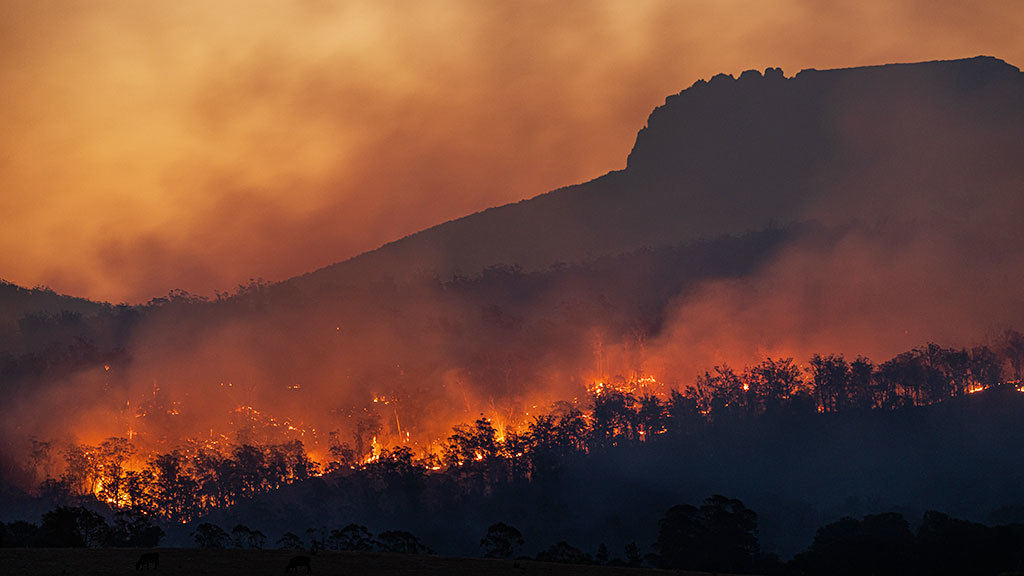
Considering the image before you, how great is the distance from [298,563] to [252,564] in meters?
6.04

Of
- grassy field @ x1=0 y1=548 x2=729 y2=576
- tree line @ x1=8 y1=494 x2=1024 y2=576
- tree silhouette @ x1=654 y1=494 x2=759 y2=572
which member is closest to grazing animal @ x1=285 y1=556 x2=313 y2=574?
grassy field @ x1=0 y1=548 x2=729 y2=576

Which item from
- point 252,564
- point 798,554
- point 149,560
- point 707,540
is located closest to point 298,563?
point 252,564

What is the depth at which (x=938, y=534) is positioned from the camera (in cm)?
14550

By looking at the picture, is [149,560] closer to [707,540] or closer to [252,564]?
[252,564]

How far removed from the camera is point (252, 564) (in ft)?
279

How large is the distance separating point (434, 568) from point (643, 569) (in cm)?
2273

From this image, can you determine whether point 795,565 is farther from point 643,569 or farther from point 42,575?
point 42,575

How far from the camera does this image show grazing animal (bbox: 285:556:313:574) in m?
80.9

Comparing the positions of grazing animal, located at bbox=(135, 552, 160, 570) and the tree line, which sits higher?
grazing animal, located at bbox=(135, 552, 160, 570)

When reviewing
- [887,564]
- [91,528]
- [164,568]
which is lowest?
[887,564]

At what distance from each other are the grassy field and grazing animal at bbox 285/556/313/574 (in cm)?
57

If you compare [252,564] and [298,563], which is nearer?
[298,563]

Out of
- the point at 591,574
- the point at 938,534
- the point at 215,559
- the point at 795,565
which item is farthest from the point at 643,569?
the point at 938,534

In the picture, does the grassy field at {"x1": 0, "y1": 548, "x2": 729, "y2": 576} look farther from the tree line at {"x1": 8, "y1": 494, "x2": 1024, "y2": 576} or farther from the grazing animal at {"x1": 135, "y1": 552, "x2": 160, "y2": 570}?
the tree line at {"x1": 8, "y1": 494, "x2": 1024, "y2": 576}
